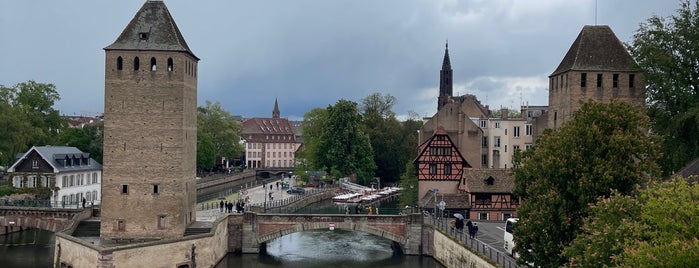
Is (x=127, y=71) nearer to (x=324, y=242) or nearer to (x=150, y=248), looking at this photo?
(x=150, y=248)

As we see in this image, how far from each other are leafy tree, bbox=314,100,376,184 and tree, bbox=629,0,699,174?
44.0m

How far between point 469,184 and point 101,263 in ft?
84.6

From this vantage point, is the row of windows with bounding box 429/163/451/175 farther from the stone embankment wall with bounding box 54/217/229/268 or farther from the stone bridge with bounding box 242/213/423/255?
the stone embankment wall with bounding box 54/217/229/268

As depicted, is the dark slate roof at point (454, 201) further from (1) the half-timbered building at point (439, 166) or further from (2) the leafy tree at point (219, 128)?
(2) the leafy tree at point (219, 128)

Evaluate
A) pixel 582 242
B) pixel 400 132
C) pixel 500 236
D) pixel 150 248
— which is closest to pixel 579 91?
pixel 500 236

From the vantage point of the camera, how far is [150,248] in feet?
119

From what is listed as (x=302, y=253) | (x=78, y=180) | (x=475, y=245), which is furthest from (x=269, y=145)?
(x=475, y=245)

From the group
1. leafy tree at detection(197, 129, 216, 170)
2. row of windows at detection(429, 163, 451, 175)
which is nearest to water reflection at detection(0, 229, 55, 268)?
row of windows at detection(429, 163, 451, 175)

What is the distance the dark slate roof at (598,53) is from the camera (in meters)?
42.5

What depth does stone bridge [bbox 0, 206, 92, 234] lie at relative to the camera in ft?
148

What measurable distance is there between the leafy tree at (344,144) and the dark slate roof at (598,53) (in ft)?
131

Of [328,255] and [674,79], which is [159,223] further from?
[674,79]

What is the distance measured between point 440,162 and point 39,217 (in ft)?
99.7

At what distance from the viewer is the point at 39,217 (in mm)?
45469
